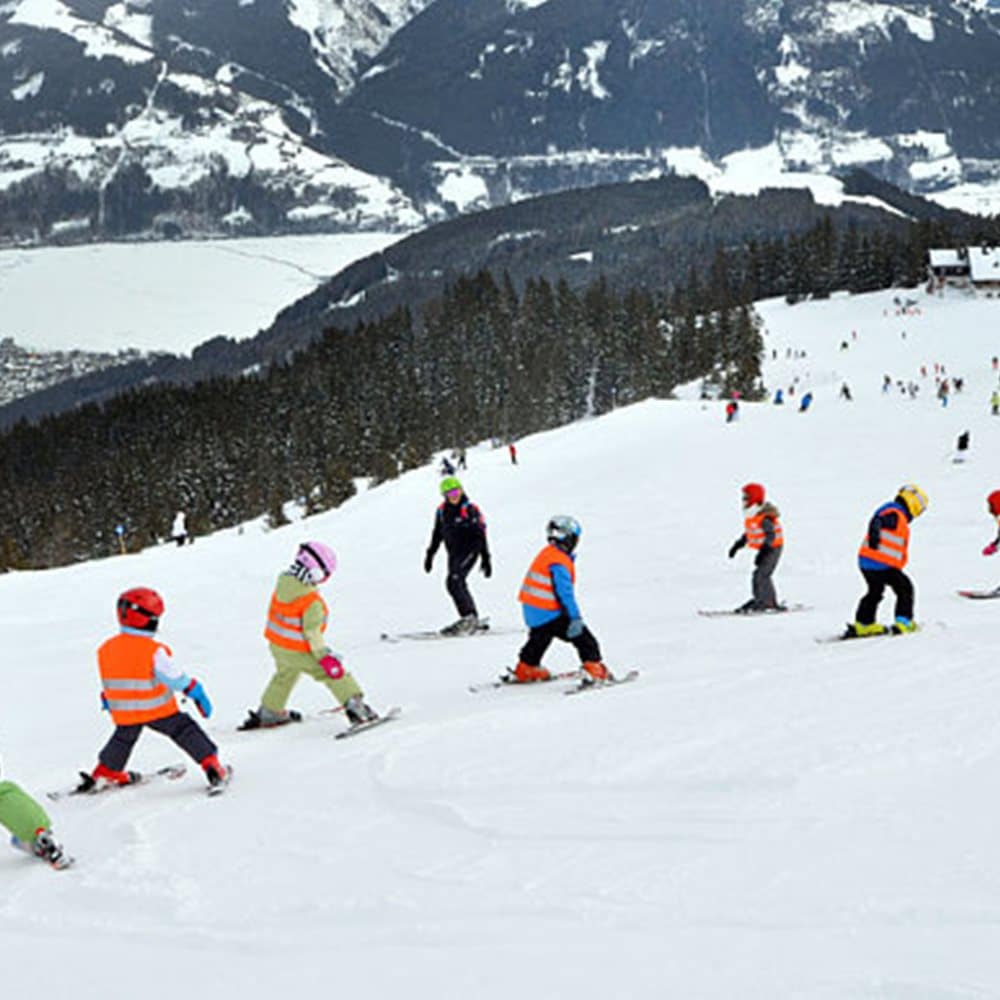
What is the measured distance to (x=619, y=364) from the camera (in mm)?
77438

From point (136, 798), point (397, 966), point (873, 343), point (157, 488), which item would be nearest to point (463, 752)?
point (136, 798)

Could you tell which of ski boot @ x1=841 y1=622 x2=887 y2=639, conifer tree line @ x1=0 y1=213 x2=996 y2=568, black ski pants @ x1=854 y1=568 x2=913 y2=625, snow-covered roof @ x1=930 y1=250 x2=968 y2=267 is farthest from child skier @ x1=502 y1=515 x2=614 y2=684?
snow-covered roof @ x1=930 y1=250 x2=968 y2=267

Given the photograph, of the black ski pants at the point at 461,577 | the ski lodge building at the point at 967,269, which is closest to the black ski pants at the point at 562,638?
the black ski pants at the point at 461,577

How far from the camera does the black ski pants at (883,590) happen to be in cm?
911

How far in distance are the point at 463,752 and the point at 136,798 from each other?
2.06 metres

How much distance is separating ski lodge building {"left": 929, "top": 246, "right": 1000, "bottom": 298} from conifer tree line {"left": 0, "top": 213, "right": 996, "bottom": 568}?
3.28 meters

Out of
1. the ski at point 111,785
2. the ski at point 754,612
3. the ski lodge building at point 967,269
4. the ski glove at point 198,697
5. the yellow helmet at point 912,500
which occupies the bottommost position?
the ski at point 754,612

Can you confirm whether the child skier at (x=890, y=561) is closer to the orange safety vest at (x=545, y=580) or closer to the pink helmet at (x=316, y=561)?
the orange safety vest at (x=545, y=580)

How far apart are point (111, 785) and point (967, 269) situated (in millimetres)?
97343

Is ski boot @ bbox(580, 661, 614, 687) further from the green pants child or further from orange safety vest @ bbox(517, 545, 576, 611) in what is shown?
the green pants child

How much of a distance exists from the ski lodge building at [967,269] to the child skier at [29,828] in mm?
94909

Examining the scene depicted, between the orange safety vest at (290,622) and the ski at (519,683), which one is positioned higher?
the orange safety vest at (290,622)

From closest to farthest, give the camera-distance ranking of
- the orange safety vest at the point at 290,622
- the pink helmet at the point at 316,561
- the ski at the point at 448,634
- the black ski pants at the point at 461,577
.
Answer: the pink helmet at the point at 316,561 → the orange safety vest at the point at 290,622 → the black ski pants at the point at 461,577 → the ski at the point at 448,634

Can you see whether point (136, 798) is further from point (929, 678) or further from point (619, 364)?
point (619, 364)
